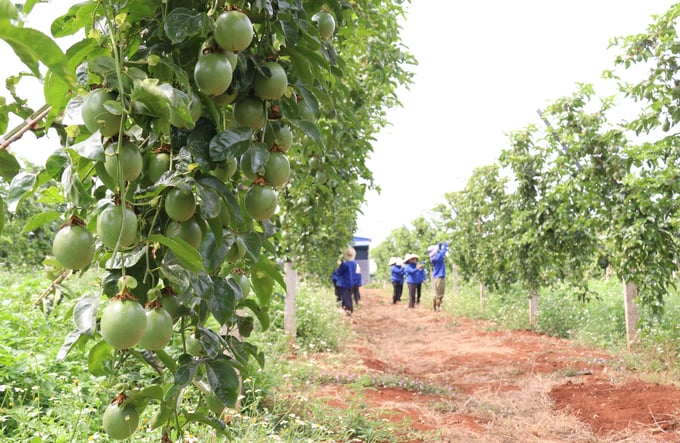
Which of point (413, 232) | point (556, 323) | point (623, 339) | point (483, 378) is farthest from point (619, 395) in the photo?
point (413, 232)

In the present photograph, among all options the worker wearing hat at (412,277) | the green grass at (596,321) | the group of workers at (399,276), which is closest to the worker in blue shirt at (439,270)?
the group of workers at (399,276)

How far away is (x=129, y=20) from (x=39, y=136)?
10.8 inches

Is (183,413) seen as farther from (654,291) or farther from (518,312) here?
(518,312)

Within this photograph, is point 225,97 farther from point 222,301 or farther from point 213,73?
point 222,301

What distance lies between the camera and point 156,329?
33.8 inches

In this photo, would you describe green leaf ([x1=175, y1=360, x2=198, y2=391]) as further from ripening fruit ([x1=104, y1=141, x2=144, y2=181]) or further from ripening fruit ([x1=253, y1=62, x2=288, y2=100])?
ripening fruit ([x1=253, y1=62, x2=288, y2=100])

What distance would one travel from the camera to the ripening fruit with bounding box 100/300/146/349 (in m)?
0.78

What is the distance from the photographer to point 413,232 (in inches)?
921

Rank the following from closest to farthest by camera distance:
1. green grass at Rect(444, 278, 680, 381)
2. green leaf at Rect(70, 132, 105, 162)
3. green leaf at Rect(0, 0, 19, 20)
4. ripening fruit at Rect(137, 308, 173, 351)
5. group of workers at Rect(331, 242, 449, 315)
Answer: green leaf at Rect(0, 0, 19, 20), green leaf at Rect(70, 132, 105, 162), ripening fruit at Rect(137, 308, 173, 351), green grass at Rect(444, 278, 680, 381), group of workers at Rect(331, 242, 449, 315)

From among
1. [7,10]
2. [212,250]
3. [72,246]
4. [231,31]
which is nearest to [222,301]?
[212,250]

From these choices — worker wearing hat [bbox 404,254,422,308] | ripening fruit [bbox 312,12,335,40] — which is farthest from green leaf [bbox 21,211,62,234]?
worker wearing hat [bbox 404,254,422,308]

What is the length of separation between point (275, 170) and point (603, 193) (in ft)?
21.5

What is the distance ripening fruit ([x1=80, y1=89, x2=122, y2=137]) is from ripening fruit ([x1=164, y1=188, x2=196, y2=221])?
5.5 inches

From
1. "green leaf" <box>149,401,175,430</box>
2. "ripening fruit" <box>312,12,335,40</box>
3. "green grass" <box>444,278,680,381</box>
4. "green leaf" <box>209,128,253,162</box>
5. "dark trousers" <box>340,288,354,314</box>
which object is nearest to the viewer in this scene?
"green leaf" <box>209,128,253,162</box>
